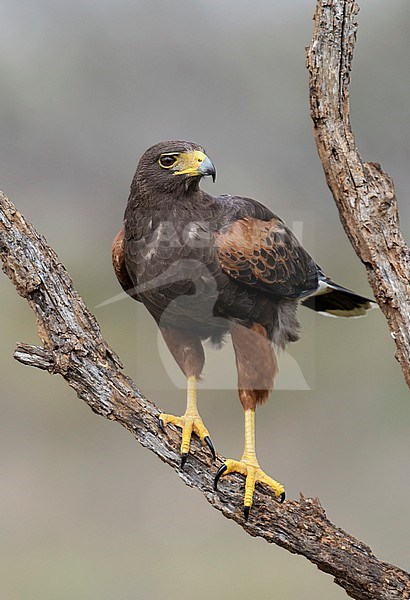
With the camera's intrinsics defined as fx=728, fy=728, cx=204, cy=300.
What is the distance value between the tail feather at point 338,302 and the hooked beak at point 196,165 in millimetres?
570

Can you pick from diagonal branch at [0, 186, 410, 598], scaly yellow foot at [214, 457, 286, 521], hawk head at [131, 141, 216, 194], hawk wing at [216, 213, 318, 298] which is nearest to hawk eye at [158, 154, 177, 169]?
hawk head at [131, 141, 216, 194]

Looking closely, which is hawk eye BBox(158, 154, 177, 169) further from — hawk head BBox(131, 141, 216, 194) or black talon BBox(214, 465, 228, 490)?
black talon BBox(214, 465, 228, 490)

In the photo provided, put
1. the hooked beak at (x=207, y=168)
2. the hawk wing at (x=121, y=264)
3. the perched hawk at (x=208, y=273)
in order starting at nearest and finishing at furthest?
the hooked beak at (x=207, y=168) → the perched hawk at (x=208, y=273) → the hawk wing at (x=121, y=264)

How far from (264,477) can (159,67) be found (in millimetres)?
1542

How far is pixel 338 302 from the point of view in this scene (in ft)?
6.96

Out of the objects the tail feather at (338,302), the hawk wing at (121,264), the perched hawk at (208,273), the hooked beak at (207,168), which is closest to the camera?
the hooked beak at (207,168)

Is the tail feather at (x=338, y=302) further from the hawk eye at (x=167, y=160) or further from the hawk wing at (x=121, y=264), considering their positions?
the hawk eye at (x=167, y=160)

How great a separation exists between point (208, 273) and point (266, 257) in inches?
6.3

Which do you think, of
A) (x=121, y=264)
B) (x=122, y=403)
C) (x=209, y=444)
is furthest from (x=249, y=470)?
(x=121, y=264)

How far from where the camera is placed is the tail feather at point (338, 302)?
2.06 metres

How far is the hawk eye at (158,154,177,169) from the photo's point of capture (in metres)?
1.66

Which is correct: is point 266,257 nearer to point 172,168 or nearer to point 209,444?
point 172,168

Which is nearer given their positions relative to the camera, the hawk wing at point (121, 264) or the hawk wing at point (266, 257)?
the hawk wing at point (266, 257)

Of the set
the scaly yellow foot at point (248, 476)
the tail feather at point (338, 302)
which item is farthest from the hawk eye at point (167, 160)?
the scaly yellow foot at point (248, 476)
